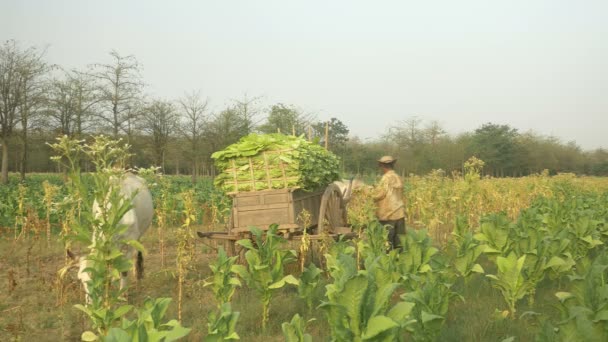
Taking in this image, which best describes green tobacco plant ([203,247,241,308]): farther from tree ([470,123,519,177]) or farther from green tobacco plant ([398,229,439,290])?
tree ([470,123,519,177])

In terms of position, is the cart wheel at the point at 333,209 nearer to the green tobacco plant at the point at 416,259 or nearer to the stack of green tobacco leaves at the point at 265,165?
the stack of green tobacco leaves at the point at 265,165

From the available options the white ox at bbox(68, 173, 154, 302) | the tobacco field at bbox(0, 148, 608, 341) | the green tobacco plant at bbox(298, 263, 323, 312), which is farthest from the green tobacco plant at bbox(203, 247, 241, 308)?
the white ox at bbox(68, 173, 154, 302)

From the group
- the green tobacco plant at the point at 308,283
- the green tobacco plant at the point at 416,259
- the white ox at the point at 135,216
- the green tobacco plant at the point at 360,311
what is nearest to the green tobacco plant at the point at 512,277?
the green tobacco plant at the point at 416,259

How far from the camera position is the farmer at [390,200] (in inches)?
317

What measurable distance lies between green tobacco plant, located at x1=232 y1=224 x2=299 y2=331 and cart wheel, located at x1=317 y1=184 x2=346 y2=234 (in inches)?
75.9

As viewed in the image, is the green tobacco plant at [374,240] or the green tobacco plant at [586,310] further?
the green tobacco plant at [374,240]

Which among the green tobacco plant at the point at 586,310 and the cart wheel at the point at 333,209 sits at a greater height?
the cart wheel at the point at 333,209

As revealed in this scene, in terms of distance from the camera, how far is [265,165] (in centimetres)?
692

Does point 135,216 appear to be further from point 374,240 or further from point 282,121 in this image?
point 282,121

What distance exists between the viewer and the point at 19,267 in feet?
27.2

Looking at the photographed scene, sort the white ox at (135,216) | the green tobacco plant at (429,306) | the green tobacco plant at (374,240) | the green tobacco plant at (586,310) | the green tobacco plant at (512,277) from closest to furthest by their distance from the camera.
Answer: the green tobacco plant at (586,310), the green tobacco plant at (429,306), the green tobacco plant at (512,277), the white ox at (135,216), the green tobacco plant at (374,240)

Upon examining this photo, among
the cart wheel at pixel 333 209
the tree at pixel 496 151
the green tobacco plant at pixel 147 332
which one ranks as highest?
the tree at pixel 496 151

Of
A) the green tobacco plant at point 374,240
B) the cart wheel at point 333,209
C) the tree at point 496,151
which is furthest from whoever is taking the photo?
the tree at point 496,151

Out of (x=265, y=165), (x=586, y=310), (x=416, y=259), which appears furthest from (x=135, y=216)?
(x=586, y=310)
